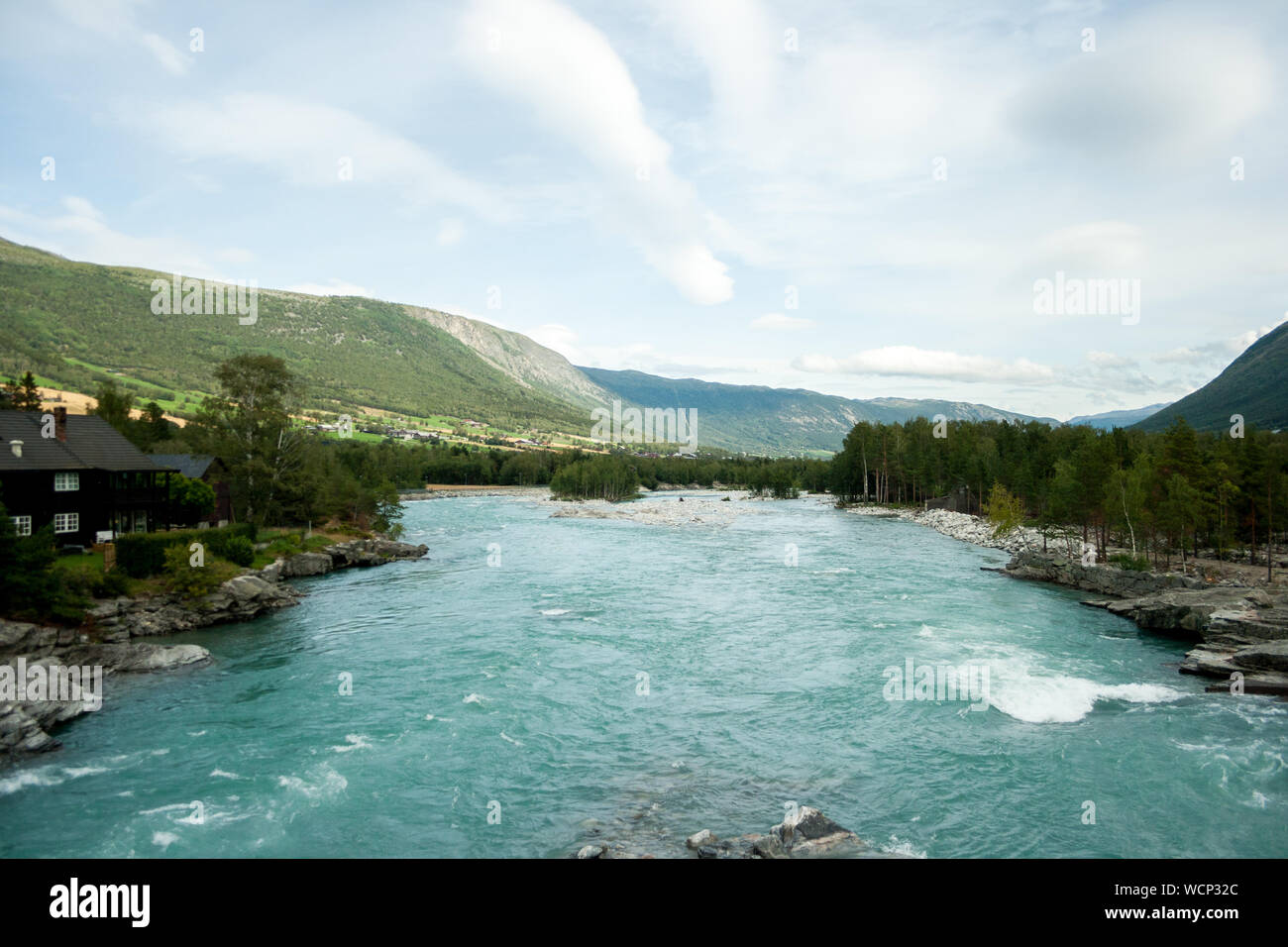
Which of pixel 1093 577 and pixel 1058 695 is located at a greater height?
pixel 1093 577

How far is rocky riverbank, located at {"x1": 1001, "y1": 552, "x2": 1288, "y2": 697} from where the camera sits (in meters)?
24.0

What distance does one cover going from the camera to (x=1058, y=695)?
2244 cm

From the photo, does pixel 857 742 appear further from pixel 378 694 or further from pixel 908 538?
pixel 908 538

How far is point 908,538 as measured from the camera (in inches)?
2665

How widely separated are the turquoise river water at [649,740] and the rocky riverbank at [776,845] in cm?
49

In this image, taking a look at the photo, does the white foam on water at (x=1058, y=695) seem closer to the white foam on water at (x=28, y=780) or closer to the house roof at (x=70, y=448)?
the white foam on water at (x=28, y=780)

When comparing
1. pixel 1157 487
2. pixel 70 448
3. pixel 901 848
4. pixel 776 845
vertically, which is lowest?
pixel 901 848

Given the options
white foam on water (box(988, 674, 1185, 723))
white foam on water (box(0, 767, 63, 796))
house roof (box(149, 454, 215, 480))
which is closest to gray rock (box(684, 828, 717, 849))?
white foam on water (box(988, 674, 1185, 723))

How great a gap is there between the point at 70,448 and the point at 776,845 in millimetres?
40366

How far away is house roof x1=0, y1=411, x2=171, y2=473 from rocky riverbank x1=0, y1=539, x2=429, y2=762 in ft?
28.8

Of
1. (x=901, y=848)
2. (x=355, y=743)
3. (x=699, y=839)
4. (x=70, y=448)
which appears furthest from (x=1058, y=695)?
(x=70, y=448)

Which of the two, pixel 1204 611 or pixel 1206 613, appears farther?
pixel 1204 611

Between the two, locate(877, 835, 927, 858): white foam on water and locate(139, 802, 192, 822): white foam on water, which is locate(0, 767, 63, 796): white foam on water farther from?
locate(877, 835, 927, 858): white foam on water

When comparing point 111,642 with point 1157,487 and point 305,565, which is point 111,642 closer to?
point 305,565
